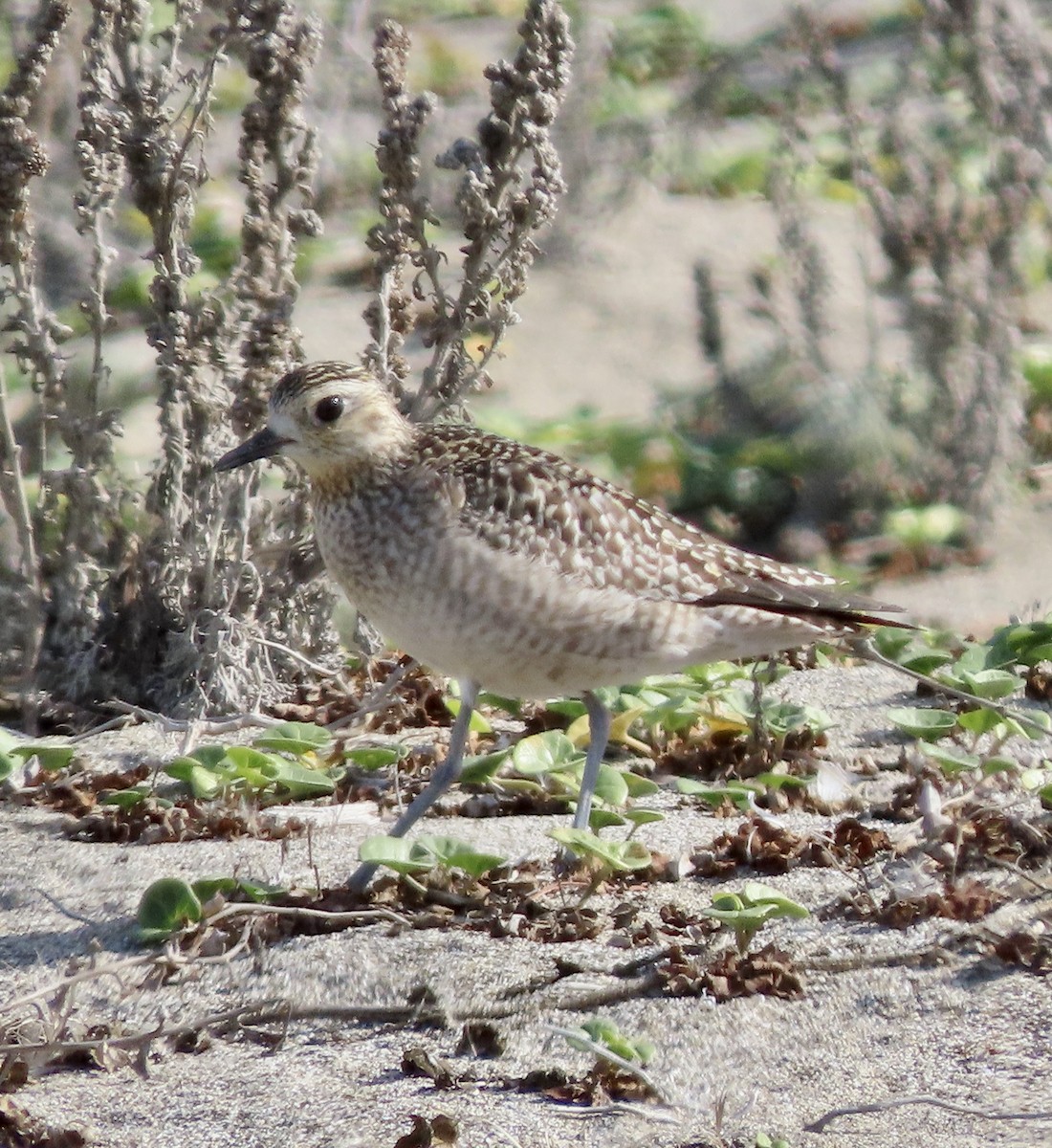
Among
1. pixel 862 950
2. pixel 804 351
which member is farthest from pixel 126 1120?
pixel 804 351

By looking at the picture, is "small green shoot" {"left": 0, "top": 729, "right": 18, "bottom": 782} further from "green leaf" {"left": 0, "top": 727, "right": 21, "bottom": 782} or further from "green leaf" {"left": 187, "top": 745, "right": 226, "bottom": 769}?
"green leaf" {"left": 187, "top": 745, "right": 226, "bottom": 769}

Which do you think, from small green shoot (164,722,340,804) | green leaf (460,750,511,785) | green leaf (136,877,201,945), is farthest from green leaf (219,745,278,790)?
green leaf (136,877,201,945)

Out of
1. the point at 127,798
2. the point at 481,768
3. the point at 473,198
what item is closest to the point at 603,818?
the point at 481,768

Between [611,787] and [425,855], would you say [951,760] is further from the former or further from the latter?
[425,855]

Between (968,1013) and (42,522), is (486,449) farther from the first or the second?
(968,1013)

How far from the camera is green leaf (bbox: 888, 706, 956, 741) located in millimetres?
5312

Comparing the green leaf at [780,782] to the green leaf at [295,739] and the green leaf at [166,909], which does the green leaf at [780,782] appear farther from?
the green leaf at [166,909]

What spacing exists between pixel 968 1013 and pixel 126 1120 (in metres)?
1.75

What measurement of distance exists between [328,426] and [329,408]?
5cm

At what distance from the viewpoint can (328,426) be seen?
526 centimetres

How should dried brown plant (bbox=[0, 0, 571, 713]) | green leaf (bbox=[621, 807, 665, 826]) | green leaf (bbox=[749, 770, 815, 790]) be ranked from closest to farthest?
green leaf (bbox=[621, 807, 665, 826]), green leaf (bbox=[749, 770, 815, 790]), dried brown plant (bbox=[0, 0, 571, 713])

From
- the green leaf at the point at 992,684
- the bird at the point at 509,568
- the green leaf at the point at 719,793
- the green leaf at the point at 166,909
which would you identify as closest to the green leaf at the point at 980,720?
the green leaf at the point at 992,684

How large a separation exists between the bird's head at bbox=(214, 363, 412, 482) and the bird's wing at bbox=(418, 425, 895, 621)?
0.14 meters

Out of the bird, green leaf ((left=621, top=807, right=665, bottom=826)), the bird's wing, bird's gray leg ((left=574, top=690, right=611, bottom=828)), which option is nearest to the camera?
green leaf ((left=621, top=807, right=665, bottom=826))
